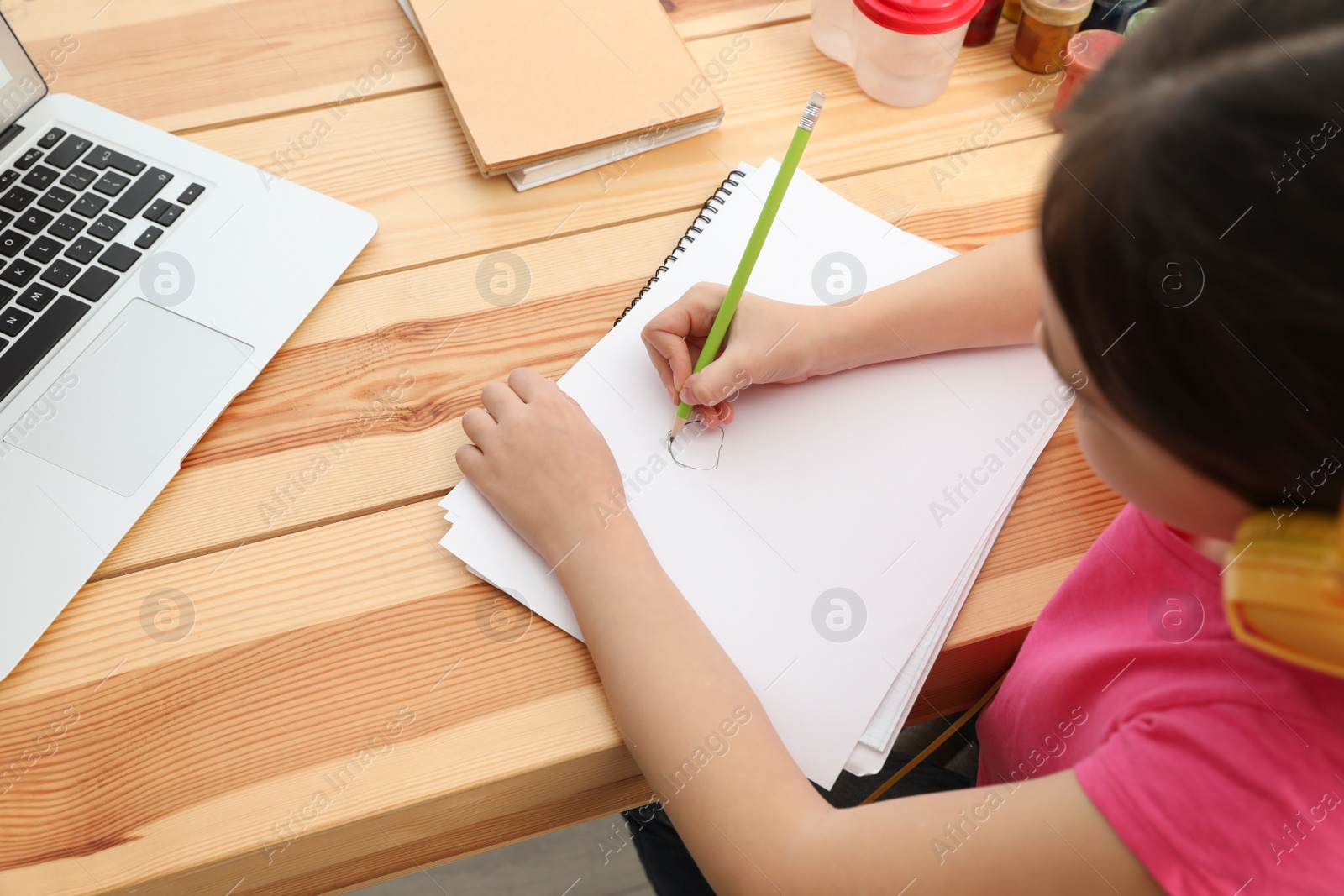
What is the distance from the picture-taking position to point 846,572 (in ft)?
1.89

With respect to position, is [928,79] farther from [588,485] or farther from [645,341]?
[588,485]

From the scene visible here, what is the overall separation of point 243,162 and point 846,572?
58 cm

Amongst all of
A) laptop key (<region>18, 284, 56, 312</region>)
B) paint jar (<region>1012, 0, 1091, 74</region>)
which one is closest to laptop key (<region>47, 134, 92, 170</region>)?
laptop key (<region>18, 284, 56, 312</region>)

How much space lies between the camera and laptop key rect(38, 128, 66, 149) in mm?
670

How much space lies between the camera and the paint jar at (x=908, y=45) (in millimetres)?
732

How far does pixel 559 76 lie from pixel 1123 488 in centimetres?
57

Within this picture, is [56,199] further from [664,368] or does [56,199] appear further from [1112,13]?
[1112,13]

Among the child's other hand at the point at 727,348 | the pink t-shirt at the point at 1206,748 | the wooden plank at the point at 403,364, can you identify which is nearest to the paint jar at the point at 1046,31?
the wooden plank at the point at 403,364

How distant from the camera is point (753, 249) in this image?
1.95ft

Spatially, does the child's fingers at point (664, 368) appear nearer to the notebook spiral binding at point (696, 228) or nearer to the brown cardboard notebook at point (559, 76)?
the notebook spiral binding at point (696, 228)

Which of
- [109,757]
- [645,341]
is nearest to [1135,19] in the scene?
[645,341]

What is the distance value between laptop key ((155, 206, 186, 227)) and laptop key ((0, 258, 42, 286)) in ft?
0.29

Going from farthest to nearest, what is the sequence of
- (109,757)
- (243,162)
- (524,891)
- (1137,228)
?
(524,891) < (243,162) < (109,757) < (1137,228)

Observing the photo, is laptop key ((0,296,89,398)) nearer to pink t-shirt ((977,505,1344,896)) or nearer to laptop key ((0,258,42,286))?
laptop key ((0,258,42,286))
